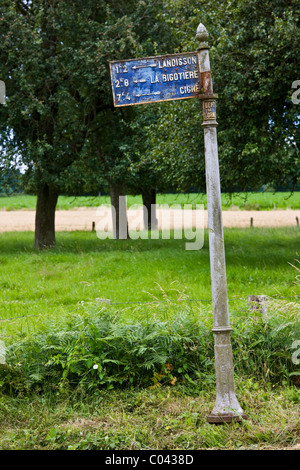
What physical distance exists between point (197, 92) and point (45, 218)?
15.9 m

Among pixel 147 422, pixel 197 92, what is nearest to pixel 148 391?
pixel 147 422

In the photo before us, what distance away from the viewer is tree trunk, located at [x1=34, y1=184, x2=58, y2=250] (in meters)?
21.3

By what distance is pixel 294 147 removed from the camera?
15055mm

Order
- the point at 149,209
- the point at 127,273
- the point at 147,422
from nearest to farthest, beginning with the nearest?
the point at 147,422 < the point at 127,273 < the point at 149,209

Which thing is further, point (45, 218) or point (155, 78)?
point (45, 218)

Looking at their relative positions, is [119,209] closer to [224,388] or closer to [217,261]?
[217,261]

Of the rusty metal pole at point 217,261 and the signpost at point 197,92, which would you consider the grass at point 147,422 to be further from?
the signpost at point 197,92

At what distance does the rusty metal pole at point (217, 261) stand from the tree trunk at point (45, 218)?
15.7 metres

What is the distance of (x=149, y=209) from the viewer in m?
28.8

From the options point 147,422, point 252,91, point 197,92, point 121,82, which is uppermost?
point 252,91

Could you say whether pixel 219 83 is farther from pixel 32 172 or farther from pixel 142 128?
pixel 32 172

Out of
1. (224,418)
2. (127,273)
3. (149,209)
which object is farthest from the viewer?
(149,209)

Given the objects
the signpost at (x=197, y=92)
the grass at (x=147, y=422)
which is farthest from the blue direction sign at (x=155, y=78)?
the grass at (x=147, y=422)

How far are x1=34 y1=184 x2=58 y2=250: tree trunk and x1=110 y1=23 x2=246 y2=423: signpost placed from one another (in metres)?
15.5
